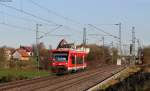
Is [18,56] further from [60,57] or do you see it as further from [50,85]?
[50,85]

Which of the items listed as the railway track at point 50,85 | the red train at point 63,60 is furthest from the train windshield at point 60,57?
the railway track at point 50,85

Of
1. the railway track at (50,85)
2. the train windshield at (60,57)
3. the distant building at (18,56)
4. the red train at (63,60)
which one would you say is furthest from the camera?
the distant building at (18,56)

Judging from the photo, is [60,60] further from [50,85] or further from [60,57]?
[50,85]

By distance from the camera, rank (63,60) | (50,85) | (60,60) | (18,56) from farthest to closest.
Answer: (18,56) → (60,60) → (63,60) → (50,85)

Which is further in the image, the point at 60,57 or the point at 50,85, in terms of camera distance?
the point at 60,57

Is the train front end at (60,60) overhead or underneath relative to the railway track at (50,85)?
overhead

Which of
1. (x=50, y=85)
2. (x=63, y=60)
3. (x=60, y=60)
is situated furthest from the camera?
(x=60, y=60)

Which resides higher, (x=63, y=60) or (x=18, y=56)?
(x=18, y=56)

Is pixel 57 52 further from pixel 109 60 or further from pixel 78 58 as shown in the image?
pixel 109 60

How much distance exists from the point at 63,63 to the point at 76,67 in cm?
577

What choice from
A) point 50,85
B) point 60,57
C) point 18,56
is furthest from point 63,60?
point 50,85

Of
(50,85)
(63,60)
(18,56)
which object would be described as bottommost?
(50,85)

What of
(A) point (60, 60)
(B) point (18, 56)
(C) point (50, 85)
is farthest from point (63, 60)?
(C) point (50, 85)

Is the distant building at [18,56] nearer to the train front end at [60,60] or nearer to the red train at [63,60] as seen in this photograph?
the red train at [63,60]
